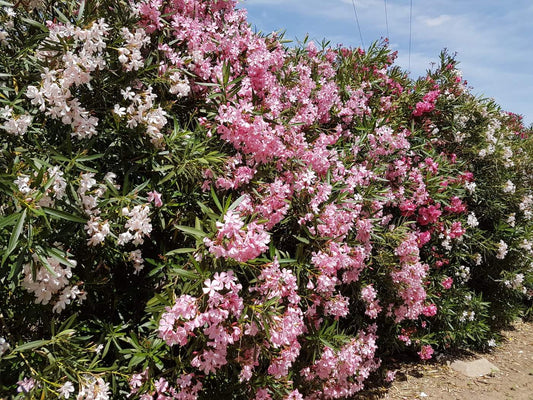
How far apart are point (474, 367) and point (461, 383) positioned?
434 mm

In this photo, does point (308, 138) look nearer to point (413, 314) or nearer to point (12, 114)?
point (413, 314)

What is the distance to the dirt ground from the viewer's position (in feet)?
13.0

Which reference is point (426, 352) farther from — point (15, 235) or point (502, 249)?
point (15, 235)

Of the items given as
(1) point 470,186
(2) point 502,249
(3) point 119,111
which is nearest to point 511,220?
(2) point 502,249

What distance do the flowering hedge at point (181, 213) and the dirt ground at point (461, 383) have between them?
586 millimetres

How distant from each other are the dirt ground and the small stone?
5 cm

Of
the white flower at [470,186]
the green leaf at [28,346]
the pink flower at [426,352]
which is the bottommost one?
the pink flower at [426,352]

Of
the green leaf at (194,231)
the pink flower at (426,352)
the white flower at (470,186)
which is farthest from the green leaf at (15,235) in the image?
the white flower at (470,186)

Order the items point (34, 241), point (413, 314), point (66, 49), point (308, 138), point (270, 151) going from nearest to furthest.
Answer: point (34, 241)
point (66, 49)
point (270, 151)
point (308, 138)
point (413, 314)

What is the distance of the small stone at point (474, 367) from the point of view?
4535 mm

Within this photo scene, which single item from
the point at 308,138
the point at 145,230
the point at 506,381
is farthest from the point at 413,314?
the point at 145,230

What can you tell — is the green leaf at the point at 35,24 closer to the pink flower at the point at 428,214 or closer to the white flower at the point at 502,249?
the pink flower at the point at 428,214

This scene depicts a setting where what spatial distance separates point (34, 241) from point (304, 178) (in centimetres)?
158

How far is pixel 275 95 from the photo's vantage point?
10.2 feet
